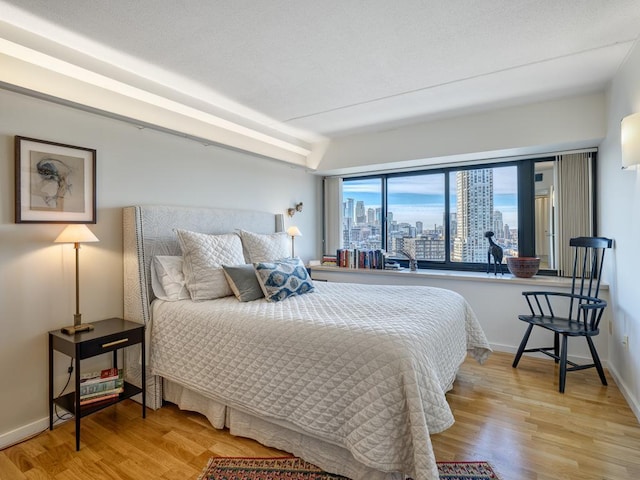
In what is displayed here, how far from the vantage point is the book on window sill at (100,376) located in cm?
219

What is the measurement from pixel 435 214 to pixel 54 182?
12.8ft

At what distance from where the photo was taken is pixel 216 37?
209cm

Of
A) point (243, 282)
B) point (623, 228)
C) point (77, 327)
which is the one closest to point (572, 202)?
point (623, 228)

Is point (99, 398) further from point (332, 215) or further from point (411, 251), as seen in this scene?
point (332, 215)

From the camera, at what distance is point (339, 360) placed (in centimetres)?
166

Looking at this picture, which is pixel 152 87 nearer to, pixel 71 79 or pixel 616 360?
pixel 71 79

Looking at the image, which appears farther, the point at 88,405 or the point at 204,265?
the point at 204,265

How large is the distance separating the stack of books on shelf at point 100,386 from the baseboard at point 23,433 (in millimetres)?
331

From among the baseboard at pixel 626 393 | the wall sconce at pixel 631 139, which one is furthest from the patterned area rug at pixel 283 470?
the wall sconce at pixel 631 139

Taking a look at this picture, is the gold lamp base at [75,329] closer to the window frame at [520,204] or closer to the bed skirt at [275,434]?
the bed skirt at [275,434]

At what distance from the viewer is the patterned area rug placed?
5.63 ft

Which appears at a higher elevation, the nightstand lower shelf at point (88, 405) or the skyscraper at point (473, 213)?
the skyscraper at point (473, 213)

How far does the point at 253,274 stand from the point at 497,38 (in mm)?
2293

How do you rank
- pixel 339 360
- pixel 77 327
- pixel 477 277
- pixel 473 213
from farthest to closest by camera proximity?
pixel 473 213
pixel 477 277
pixel 77 327
pixel 339 360
